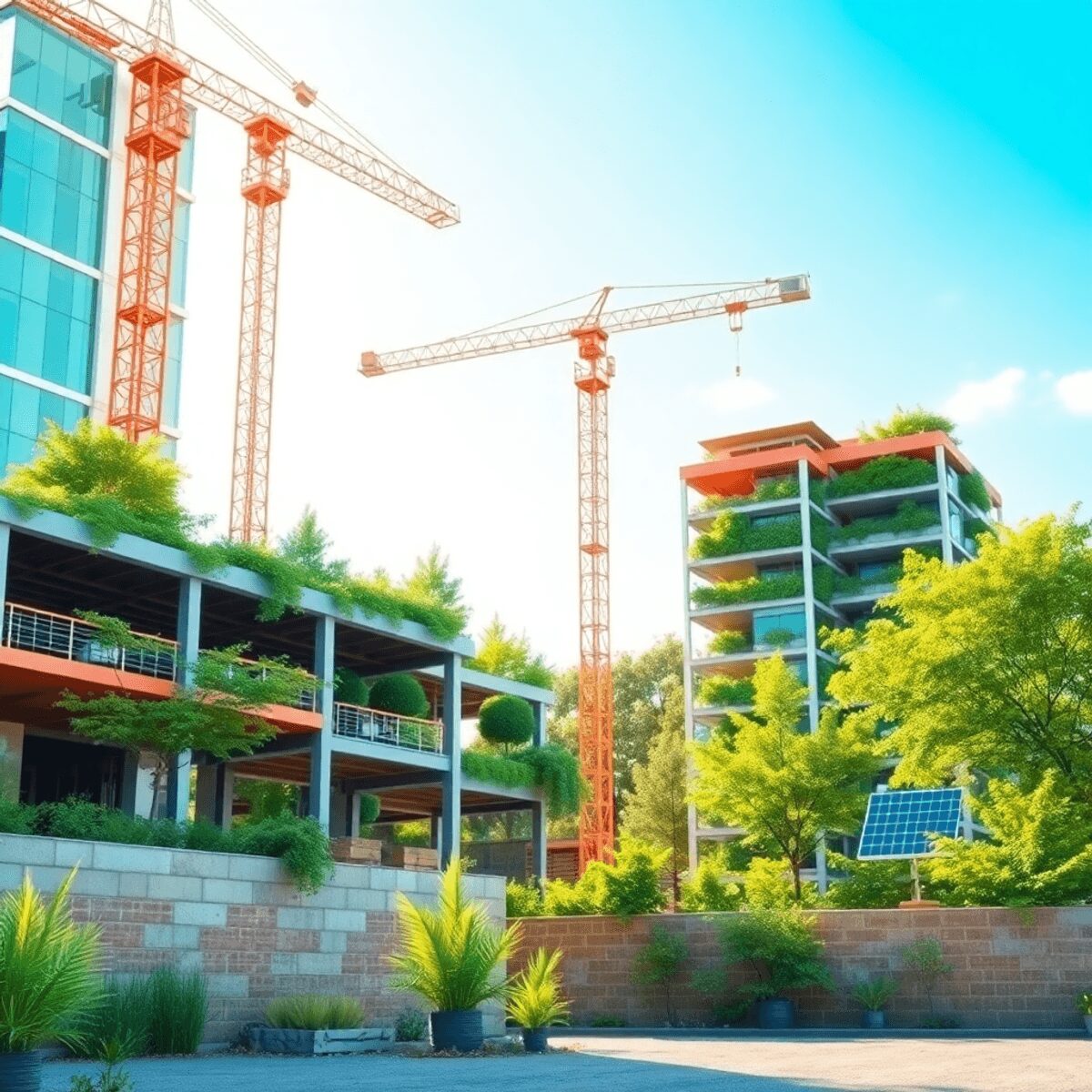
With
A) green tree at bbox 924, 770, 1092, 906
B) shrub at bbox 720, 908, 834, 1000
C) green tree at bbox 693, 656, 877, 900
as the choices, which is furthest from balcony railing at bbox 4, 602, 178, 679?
green tree at bbox 693, 656, 877, 900

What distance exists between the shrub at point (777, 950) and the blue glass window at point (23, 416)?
3043 cm

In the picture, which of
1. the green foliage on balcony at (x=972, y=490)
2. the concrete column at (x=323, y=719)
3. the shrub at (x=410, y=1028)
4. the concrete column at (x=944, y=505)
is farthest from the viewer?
the green foliage on balcony at (x=972, y=490)

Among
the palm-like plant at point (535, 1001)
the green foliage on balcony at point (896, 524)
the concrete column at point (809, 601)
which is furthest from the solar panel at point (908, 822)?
the green foliage on balcony at point (896, 524)

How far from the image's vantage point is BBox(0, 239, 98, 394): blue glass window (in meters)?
47.9

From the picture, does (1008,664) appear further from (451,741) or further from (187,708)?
(187,708)

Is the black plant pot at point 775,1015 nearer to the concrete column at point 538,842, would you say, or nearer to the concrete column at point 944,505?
the concrete column at point 538,842

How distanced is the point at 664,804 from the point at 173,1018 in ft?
164

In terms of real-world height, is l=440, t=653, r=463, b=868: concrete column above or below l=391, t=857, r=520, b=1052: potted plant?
above

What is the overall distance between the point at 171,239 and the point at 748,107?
117 ft

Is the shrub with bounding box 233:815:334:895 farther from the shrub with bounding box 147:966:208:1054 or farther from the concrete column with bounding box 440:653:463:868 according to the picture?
the concrete column with bounding box 440:653:463:868

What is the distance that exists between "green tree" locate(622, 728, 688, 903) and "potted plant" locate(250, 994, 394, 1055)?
4681cm

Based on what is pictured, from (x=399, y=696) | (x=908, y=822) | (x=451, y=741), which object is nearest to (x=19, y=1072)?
(x=908, y=822)

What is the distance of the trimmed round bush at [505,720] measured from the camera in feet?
134

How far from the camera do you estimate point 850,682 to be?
101ft
